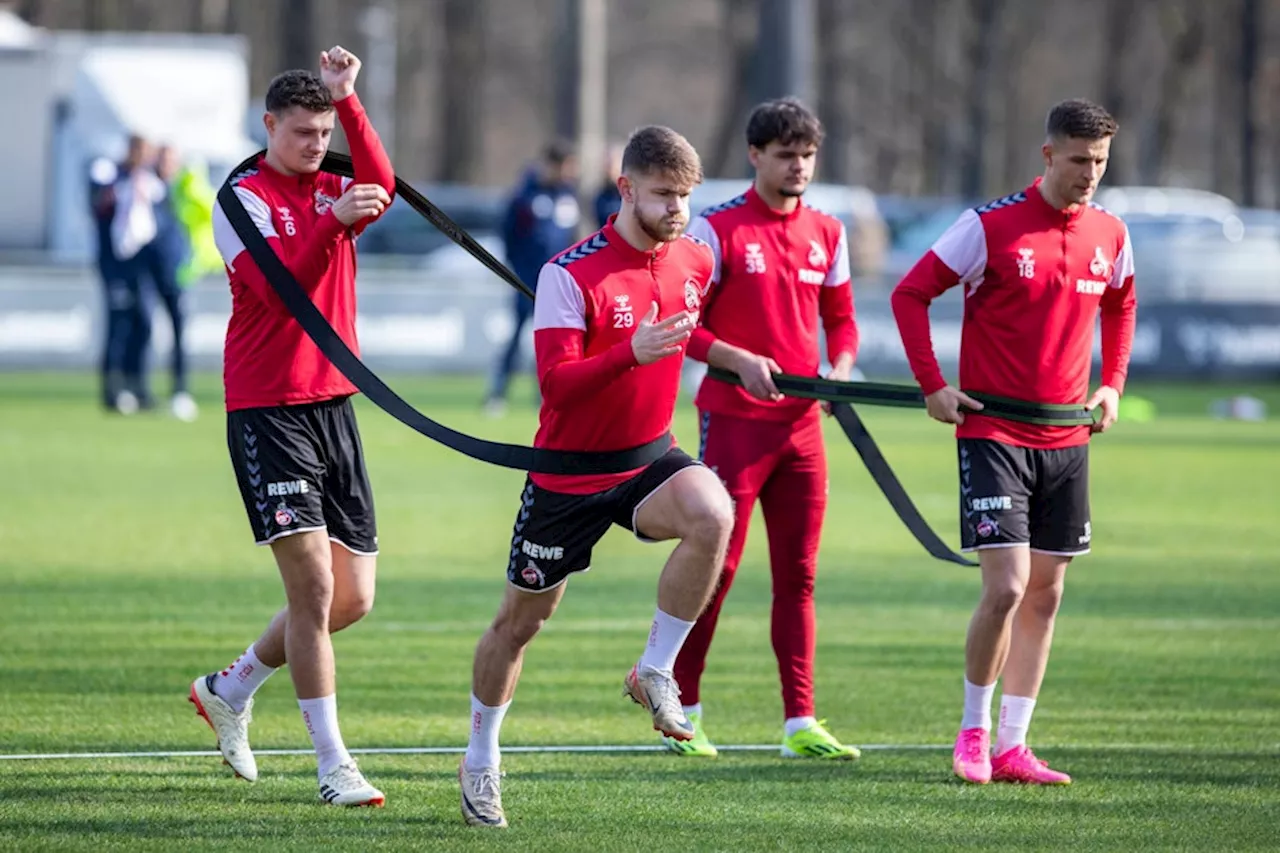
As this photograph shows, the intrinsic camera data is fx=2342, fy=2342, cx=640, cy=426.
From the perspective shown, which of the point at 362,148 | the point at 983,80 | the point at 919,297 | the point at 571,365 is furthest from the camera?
the point at 983,80

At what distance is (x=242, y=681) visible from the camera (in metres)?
7.77

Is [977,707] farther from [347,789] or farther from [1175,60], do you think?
[1175,60]

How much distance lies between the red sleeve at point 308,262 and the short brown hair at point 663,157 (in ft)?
2.96

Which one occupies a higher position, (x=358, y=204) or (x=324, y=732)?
(x=358, y=204)

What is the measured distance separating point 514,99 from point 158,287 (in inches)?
2494

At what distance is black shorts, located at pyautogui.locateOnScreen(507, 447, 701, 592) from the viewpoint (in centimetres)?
699

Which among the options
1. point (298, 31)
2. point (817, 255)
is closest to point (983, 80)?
point (298, 31)

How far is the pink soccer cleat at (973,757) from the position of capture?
25.8 feet

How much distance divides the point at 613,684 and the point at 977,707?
2.26m

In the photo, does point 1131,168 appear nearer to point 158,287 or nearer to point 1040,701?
point 158,287

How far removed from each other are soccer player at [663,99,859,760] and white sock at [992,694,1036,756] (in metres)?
0.64

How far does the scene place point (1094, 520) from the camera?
15.9m

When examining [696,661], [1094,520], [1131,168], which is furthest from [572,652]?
[1131,168]

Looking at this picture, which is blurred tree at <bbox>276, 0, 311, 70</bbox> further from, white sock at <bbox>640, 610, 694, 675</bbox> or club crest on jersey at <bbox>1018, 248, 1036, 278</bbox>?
white sock at <bbox>640, 610, 694, 675</bbox>
